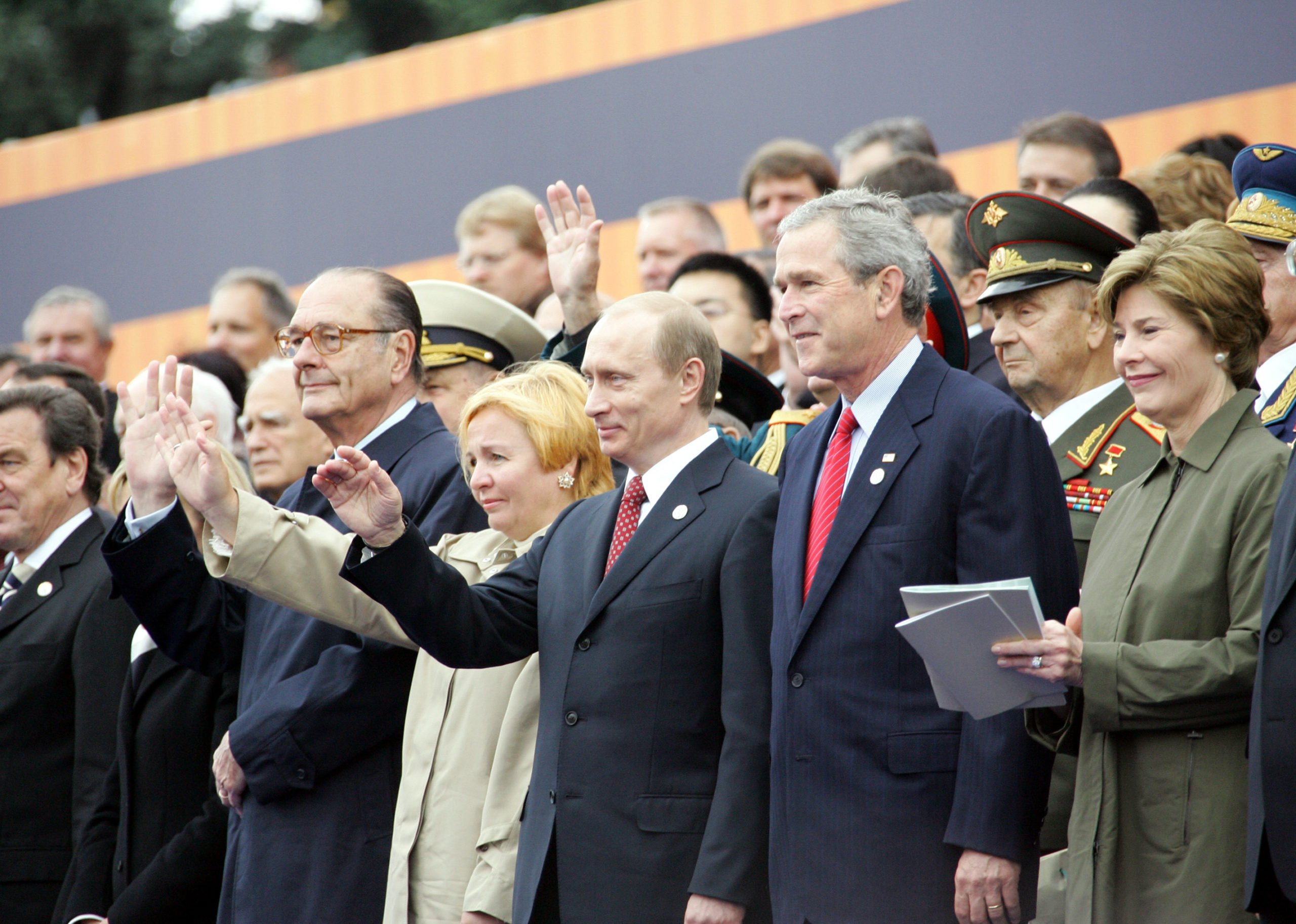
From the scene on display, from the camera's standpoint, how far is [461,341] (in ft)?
16.6

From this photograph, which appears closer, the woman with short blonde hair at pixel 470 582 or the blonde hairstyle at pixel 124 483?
the woman with short blonde hair at pixel 470 582

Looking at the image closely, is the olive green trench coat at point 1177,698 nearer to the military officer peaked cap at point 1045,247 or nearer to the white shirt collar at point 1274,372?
the white shirt collar at point 1274,372

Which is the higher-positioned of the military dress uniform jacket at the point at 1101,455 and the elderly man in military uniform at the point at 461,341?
the elderly man in military uniform at the point at 461,341

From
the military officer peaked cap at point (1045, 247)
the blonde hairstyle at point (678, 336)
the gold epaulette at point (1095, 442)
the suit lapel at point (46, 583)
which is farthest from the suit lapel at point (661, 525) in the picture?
the suit lapel at point (46, 583)

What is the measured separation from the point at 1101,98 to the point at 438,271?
4.73 meters

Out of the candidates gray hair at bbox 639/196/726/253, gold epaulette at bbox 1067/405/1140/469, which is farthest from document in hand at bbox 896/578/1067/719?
gray hair at bbox 639/196/726/253

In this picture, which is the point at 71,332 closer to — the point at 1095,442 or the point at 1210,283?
the point at 1095,442

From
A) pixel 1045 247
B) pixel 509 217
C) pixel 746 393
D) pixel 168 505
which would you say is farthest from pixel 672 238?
pixel 168 505

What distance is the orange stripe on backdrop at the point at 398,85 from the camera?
9219 millimetres

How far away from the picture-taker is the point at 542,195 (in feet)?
33.1

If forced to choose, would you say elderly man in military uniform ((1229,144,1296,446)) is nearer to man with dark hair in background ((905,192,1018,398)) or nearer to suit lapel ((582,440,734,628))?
man with dark hair in background ((905,192,1018,398))

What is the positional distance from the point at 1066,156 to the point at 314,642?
333cm

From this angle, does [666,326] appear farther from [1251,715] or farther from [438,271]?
[438,271]

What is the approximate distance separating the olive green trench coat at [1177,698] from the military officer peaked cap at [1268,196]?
0.76m
